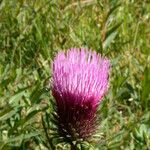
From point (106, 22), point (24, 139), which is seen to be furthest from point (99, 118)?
point (106, 22)

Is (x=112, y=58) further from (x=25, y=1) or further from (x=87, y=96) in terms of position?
(x=87, y=96)

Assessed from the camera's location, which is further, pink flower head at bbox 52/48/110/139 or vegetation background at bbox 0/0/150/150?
vegetation background at bbox 0/0/150/150

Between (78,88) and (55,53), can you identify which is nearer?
(78,88)

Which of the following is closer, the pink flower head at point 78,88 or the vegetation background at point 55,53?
the pink flower head at point 78,88
